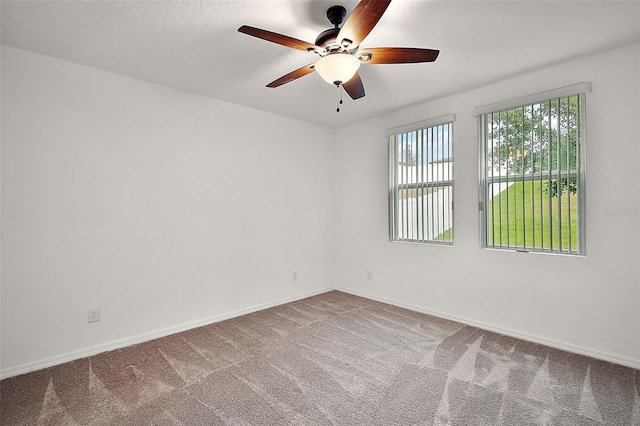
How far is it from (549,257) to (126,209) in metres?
3.97

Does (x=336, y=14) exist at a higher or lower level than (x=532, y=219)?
higher

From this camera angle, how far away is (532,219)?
2.94 meters

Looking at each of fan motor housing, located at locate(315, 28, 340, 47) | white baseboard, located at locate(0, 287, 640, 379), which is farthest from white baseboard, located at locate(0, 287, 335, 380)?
fan motor housing, located at locate(315, 28, 340, 47)

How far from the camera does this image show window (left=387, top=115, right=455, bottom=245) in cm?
356

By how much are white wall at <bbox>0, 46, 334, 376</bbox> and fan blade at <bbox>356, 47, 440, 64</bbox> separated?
2111 millimetres

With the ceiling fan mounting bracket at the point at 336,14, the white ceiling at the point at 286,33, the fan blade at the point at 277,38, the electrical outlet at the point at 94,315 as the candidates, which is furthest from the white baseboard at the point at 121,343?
the ceiling fan mounting bracket at the point at 336,14

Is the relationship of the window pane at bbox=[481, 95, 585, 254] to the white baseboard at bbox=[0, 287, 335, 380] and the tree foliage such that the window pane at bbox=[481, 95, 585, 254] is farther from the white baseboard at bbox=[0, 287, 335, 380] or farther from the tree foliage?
the white baseboard at bbox=[0, 287, 335, 380]

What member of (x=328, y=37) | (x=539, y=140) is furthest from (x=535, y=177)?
(x=328, y=37)

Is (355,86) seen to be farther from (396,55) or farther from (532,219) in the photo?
(532,219)

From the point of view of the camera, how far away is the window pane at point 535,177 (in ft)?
8.89

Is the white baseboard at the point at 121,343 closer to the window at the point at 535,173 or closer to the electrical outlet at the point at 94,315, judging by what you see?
the electrical outlet at the point at 94,315

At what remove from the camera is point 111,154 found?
285 centimetres

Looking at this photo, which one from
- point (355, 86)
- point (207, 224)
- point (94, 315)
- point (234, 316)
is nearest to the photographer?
point (355, 86)

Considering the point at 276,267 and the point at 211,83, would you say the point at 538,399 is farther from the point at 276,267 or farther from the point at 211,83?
the point at 211,83
